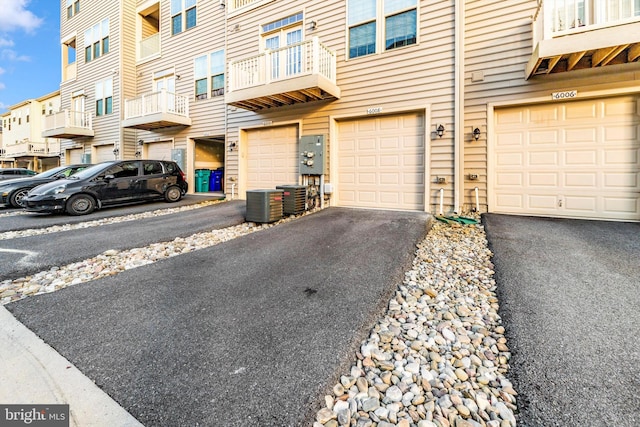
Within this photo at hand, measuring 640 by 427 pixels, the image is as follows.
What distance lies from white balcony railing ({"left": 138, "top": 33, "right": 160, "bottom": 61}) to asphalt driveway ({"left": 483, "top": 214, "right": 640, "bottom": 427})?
14.1 m

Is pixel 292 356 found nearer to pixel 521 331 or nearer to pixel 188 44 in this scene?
pixel 521 331

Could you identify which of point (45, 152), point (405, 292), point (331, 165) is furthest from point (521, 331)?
point (45, 152)

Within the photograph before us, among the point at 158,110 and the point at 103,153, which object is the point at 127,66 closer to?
the point at 103,153

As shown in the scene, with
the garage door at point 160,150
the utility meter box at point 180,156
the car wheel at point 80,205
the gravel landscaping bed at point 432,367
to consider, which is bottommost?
the gravel landscaping bed at point 432,367

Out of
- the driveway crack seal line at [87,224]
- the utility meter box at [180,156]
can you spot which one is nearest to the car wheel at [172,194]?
the driveway crack seal line at [87,224]

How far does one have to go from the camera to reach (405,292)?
9.51 ft

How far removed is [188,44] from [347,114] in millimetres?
7441

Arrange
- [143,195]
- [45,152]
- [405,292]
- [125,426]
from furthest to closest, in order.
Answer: [45,152], [143,195], [405,292], [125,426]

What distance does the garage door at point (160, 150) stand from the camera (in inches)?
447

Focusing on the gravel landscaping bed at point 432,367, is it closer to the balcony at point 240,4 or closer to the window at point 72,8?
the balcony at point 240,4

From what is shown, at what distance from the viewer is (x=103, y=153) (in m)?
13.2

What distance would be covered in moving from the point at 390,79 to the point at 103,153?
523 inches

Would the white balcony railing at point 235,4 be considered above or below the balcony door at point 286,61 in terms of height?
above

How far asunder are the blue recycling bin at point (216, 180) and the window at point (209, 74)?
2.93 m
